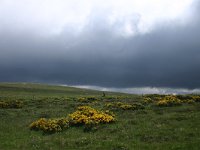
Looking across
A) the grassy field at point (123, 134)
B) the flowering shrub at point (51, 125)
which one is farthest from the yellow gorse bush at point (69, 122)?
the grassy field at point (123, 134)

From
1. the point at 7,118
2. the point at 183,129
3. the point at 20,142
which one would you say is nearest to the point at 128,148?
the point at 183,129

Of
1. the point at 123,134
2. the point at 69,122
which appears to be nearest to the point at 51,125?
the point at 69,122

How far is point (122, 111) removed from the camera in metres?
42.1

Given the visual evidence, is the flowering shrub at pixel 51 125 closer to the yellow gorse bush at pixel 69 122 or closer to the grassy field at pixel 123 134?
the yellow gorse bush at pixel 69 122

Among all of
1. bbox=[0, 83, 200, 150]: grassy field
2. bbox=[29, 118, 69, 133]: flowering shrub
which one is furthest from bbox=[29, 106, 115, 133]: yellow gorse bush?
bbox=[0, 83, 200, 150]: grassy field

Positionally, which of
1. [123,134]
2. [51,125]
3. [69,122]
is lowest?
[123,134]

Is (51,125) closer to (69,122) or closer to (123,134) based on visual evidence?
(69,122)

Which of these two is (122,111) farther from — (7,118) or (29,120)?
(7,118)

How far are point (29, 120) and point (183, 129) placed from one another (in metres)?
18.0

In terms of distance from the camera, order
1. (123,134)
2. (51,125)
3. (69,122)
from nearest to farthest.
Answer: (123,134) → (51,125) → (69,122)

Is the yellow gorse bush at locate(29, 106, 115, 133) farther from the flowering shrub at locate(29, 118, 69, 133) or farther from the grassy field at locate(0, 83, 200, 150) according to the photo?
the grassy field at locate(0, 83, 200, 150)

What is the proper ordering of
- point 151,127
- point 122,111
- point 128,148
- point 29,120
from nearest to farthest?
point 128,148
point 151,127
point 29,120
point 122,111

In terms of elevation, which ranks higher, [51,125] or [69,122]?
[69,122]

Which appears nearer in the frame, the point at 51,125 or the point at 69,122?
the point at 51,125
